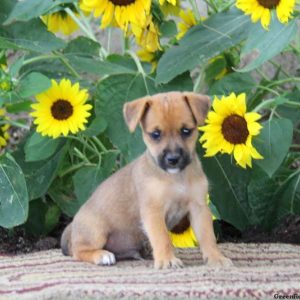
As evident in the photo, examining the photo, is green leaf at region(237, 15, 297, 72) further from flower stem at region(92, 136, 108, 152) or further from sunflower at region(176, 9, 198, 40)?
flower stem at region(92, 136, 108, 152)

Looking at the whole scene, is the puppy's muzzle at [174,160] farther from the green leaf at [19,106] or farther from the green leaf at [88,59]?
the green leaf at [19,106]

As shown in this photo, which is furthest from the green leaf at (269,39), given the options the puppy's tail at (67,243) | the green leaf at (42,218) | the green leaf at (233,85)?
the green leaf at (42,218)

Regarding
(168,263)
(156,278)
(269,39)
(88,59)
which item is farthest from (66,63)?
(156,278)

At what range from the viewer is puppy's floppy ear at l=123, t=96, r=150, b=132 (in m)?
4.18

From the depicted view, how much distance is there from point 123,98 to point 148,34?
1.10 ft

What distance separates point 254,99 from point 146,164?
100cm

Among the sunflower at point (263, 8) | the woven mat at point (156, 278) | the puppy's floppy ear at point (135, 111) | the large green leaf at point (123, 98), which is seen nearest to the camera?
the woven mat at point (156, 278)

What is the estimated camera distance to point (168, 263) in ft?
13.4

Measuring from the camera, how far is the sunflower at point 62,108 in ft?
15.9

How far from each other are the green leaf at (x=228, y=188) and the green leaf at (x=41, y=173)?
76 centimetres

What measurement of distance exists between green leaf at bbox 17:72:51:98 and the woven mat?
0.76 m

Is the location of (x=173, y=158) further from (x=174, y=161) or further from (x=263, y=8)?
(x=263, y=8)

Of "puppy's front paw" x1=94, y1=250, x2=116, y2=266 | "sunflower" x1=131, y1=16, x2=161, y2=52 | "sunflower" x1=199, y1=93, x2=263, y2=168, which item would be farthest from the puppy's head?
"sunflower" x1=131, y1=16, x2=161, y2=52

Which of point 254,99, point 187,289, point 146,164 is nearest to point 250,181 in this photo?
point 254,99
